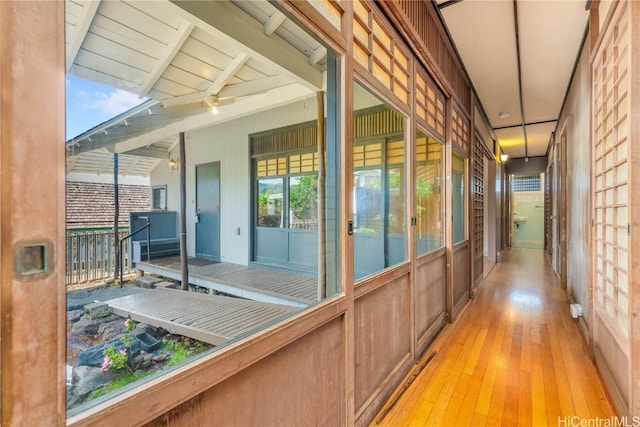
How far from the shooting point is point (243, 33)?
97.0 inches

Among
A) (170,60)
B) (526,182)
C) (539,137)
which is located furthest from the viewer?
(526,182)

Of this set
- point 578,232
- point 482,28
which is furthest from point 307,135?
point 578,232

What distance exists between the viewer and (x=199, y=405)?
2.67ft

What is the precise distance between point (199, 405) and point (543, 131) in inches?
304

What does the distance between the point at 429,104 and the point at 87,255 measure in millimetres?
2767

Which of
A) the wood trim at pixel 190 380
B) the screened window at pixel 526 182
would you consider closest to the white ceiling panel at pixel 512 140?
the screened window at pixel 526 182

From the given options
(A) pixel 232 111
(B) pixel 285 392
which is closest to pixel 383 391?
(B) pixel 285 392

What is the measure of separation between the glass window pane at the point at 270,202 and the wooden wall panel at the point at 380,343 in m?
2.42

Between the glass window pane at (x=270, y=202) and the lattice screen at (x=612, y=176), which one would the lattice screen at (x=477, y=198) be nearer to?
the lattice screen at (x=612, y=176)

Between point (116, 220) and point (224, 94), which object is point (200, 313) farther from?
point (224, 94)

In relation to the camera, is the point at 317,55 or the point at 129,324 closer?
the point at 129,324

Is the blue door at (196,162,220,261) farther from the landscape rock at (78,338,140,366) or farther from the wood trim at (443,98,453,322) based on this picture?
the landscape rock at (78,338,140,366)

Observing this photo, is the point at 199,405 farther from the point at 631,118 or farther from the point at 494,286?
the point at 494,286

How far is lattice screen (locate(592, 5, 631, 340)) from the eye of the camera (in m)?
1.71
